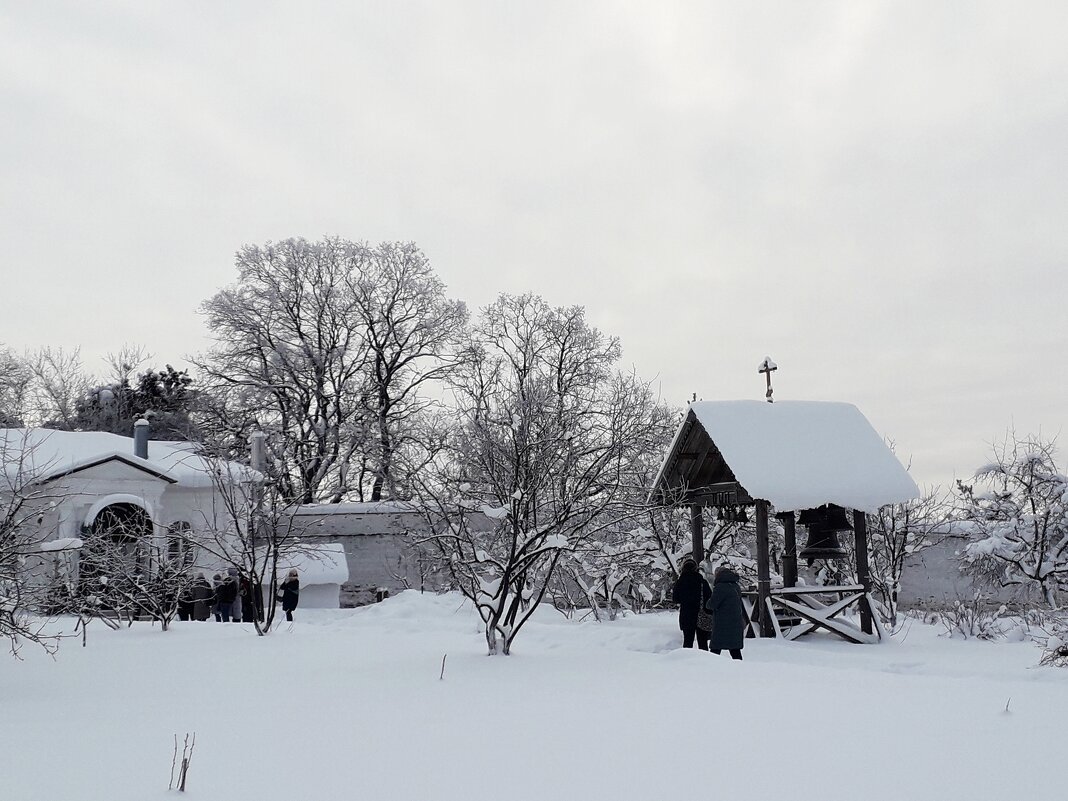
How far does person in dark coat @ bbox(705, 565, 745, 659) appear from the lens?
41.8 ft

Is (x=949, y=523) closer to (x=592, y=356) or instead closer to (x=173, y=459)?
(x=592, y=356)

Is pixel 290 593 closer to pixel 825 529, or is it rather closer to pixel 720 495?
pixel 720 495

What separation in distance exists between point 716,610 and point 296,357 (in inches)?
1022

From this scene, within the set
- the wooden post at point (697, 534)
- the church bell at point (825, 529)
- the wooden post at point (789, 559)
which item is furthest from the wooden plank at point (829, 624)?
the wooden post at point (697, 534)

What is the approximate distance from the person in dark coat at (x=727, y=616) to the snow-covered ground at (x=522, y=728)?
53.4 inches

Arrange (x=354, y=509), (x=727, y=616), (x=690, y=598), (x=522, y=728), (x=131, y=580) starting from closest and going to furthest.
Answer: (x=522, y=728), (x=727, y=616), (x=690, y=598), (x=131, y=580), (x=354, y=509)

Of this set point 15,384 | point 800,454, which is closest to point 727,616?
point 800,454

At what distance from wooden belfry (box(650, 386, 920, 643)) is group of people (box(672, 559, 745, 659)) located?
148 cm

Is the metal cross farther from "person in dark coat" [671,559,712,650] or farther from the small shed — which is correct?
the small shed

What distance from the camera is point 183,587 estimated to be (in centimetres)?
1847

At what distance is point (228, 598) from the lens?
851 inches

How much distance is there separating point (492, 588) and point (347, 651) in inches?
97.4

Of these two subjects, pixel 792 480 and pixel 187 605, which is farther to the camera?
pixel 187 605

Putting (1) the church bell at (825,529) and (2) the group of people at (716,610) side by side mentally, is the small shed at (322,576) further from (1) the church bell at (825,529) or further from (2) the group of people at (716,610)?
(1) the church bell at (825,529)
